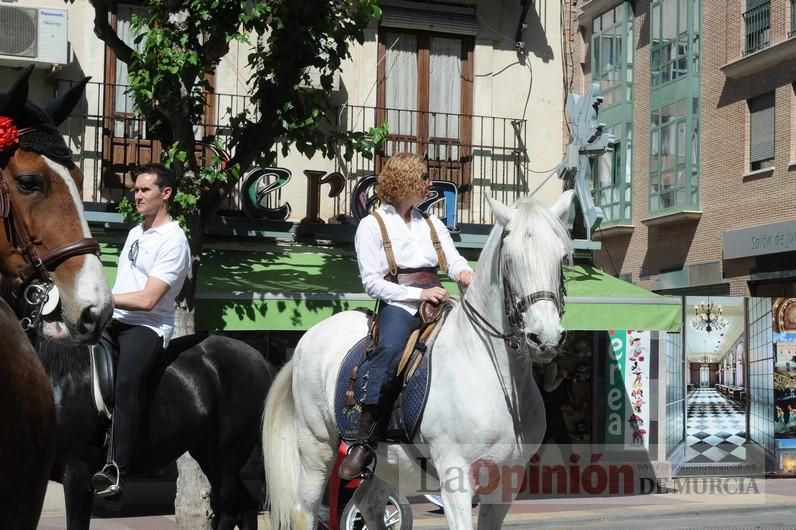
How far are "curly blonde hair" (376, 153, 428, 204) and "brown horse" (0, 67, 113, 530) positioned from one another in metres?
2.86

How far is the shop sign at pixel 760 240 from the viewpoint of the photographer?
82.9 feet

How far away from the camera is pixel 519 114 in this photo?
1639cm

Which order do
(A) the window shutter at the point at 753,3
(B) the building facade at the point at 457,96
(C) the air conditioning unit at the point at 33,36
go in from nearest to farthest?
(C) the air conditioning unit at the point at 33,36, (B) the building facade at the point at 457,96, (A) the window shutter at the point at 753,3

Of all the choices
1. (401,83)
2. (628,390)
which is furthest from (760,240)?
(401,83)

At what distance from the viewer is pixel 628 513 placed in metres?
13.1

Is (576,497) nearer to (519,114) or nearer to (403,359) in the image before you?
(519,114)

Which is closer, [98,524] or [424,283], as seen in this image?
[424,283]

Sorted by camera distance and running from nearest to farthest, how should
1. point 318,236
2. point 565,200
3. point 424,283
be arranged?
point 565,200 < point 424,283 < point 318,236

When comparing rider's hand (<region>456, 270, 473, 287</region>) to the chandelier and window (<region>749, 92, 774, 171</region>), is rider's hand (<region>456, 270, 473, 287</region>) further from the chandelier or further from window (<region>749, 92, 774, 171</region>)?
window (<region>749, 92, 774, 171</region>)

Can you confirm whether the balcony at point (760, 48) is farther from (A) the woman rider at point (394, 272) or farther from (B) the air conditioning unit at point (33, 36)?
(A) the woman rider at point (394, 272)

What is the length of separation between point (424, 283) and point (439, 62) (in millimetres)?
10575

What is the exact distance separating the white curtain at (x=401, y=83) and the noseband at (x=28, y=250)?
41.4 feet

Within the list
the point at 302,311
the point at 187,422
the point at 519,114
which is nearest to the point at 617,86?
the point at 519,114

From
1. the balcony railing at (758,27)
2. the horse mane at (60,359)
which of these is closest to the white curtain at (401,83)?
the horse mane at (60,359)
